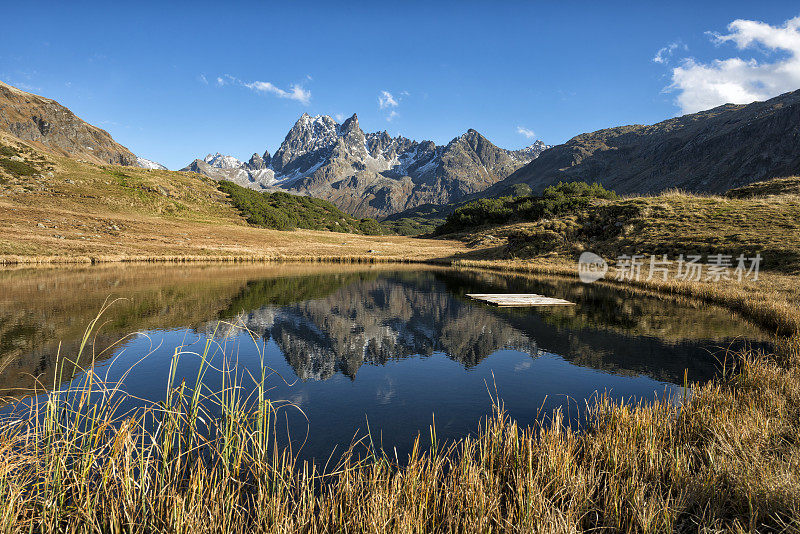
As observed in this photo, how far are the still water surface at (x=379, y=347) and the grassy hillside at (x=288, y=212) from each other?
79.4 metres

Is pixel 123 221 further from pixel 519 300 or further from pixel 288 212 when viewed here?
pixel 519 300

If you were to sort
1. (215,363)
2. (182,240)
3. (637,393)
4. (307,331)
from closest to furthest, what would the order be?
(637,393) < (215,363) < (307,331) < (182,240)

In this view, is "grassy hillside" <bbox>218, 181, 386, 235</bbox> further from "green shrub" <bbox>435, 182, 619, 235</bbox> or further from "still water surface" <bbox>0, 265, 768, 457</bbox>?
"still water surface" <bbox>0, 265, 768, 457</bbox>

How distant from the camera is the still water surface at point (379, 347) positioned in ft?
32.0

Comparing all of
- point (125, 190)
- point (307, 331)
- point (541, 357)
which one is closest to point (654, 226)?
point (541, 357)

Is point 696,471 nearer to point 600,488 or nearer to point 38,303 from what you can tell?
point 600,488

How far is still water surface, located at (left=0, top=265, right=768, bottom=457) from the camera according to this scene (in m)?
9.77

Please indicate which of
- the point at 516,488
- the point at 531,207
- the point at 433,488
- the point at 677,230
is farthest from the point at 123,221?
the point at 531,207

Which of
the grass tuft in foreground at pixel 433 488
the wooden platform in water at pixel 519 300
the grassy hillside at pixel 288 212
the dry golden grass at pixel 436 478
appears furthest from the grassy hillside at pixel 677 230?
the grassy hillside at pixel 288 212

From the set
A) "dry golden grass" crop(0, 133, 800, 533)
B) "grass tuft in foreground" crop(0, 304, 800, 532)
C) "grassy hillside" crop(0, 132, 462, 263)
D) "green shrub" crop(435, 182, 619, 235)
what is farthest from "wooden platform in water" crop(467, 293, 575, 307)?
"green shrub" crop(435, 182, 619, 235)

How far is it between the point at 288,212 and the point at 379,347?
12079cm

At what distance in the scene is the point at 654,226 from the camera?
158ft

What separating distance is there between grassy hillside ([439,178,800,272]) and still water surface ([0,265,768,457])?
16.2 m

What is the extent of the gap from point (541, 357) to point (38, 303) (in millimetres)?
26294
